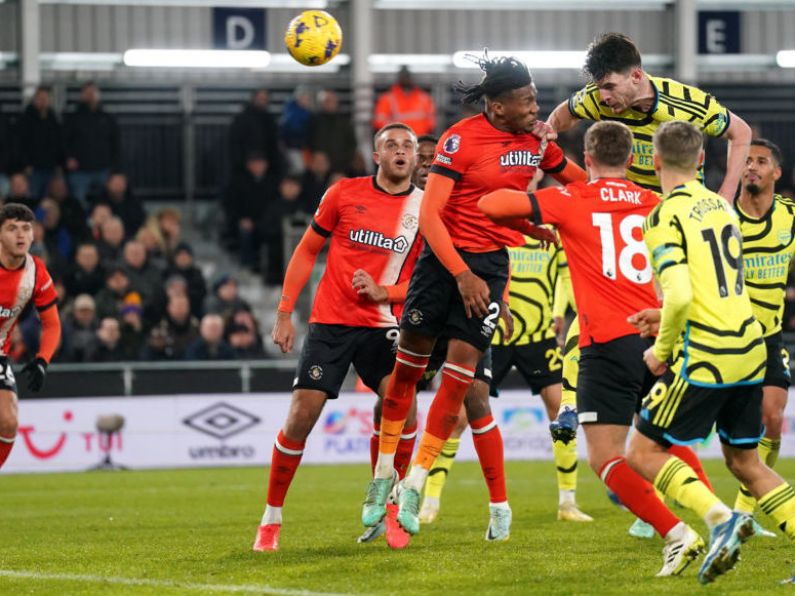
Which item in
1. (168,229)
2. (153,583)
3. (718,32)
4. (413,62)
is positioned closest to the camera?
(153,583)

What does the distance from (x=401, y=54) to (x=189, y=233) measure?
19.8 ft

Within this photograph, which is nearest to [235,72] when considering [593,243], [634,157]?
[634,157]

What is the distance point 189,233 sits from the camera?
76.2 ft

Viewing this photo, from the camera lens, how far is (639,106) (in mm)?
8852

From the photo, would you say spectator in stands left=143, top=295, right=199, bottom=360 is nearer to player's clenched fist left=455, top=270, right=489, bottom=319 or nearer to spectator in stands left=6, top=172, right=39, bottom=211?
spectator in stands left=6, top=172, right=39, bottom=211

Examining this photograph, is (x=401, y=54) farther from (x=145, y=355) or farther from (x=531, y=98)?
(x=531, y=98)

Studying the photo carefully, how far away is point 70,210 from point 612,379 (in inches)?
556

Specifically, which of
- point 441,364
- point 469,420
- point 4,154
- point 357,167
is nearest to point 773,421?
point 469,420

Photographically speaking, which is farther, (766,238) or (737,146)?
(766,238)

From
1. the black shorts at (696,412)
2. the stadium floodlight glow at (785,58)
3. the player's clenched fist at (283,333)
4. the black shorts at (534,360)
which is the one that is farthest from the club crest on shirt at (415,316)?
the stadium floodlight glow at (785,58)

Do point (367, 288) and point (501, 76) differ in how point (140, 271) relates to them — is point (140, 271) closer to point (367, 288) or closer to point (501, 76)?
point (367, 288)

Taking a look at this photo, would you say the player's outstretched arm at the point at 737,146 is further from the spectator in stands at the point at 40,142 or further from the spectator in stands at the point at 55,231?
the spectator in stands at the point at 40,142

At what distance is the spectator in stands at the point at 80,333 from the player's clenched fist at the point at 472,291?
424 inches

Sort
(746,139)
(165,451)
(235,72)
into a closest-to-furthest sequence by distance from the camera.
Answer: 1. (746,139)
2. (165,451)
3. (235,72)
